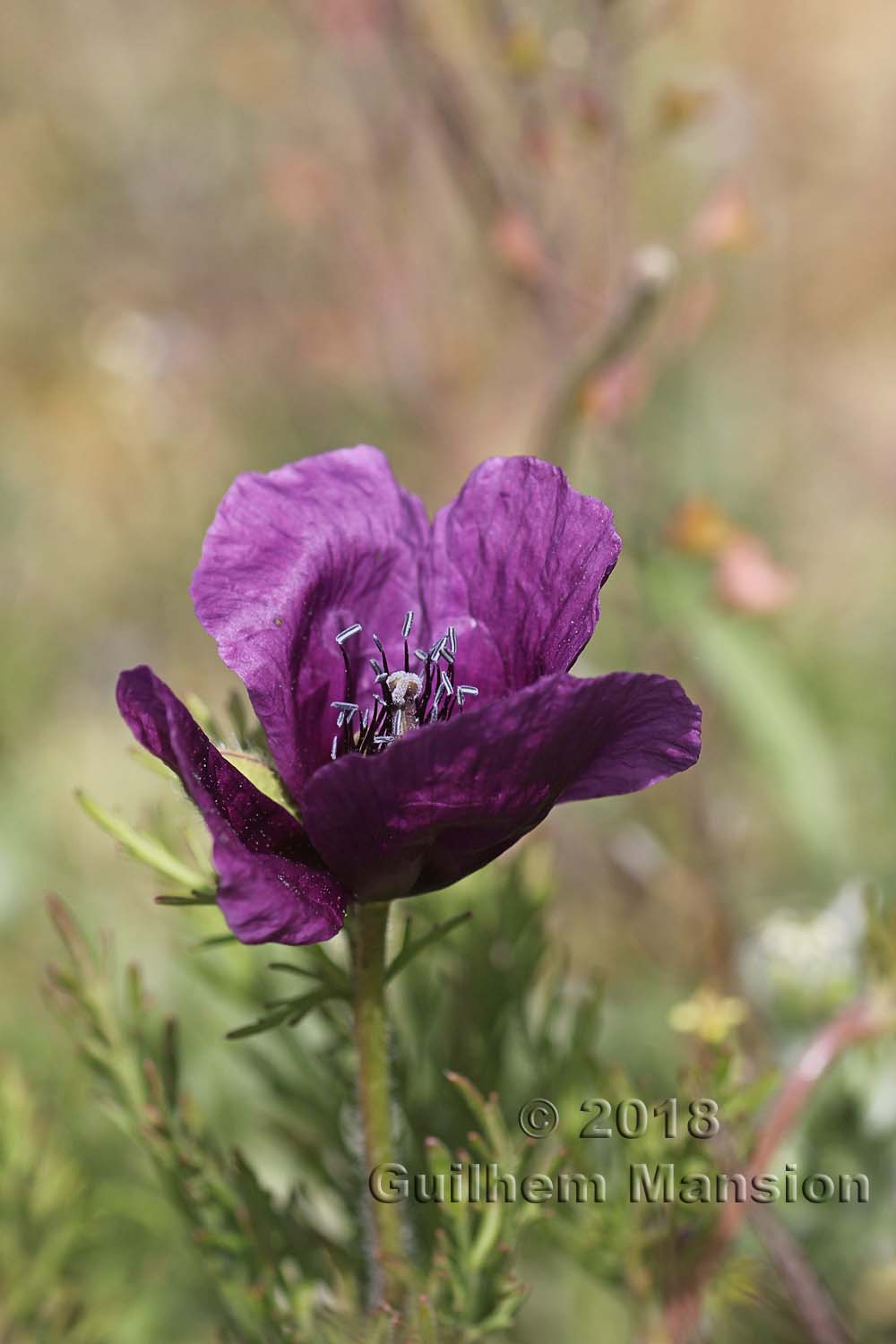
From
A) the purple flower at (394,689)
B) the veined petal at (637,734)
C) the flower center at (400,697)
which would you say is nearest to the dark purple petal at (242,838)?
the purple flower at (394,689)

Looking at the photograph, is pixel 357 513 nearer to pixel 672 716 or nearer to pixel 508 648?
pixel 508 648

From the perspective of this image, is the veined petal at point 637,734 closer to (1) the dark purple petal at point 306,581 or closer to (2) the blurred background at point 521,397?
(1) the dark purple petal at point 306,581

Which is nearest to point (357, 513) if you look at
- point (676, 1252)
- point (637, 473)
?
point (676, 1252)

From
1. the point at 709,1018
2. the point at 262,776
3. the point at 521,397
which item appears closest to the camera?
the point at 262,776

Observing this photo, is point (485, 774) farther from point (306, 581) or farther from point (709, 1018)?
point (709, 1018)

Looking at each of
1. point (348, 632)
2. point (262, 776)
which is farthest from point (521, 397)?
point (262, 776)

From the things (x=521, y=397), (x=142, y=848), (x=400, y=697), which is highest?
(x=521, y=397)
